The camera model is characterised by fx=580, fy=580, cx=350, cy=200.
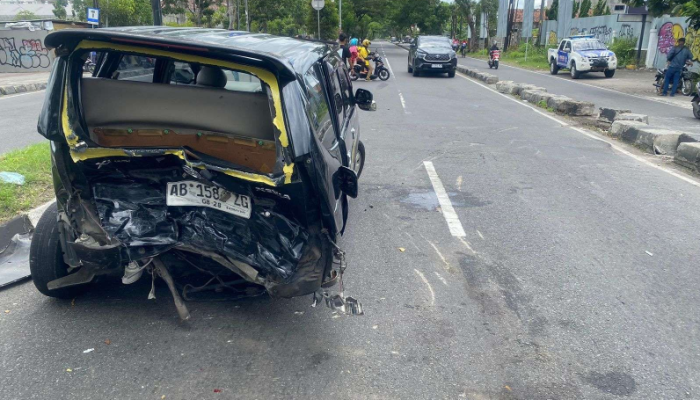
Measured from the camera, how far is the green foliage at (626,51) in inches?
1238

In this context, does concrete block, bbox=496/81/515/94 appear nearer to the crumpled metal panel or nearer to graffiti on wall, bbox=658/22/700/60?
graffiti on wall, bbox=658/22/700/60

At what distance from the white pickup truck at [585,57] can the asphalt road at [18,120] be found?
22.6 metres

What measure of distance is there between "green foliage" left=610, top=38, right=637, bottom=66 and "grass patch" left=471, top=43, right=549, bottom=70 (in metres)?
4.77

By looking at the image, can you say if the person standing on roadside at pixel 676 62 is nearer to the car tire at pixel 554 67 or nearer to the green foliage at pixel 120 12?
the car tire at pixel 554 67

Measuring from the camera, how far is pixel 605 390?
3309 millimetres

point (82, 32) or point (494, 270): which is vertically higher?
point (82, 32)

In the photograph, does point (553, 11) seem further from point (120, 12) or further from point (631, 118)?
point (631, 118)

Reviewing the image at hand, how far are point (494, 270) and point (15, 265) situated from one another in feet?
13.3

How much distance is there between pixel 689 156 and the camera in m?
8.91

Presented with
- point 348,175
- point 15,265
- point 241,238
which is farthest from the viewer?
point 15,265

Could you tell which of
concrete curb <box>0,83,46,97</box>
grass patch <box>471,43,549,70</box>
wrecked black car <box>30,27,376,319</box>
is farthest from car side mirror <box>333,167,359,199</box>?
grass patch <box>471,43,549,70</box>

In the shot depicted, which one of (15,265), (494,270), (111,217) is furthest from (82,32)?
(494,270)

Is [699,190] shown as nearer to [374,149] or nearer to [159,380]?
[374,149]

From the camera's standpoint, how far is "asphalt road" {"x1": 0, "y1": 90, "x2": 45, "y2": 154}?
10.5m
